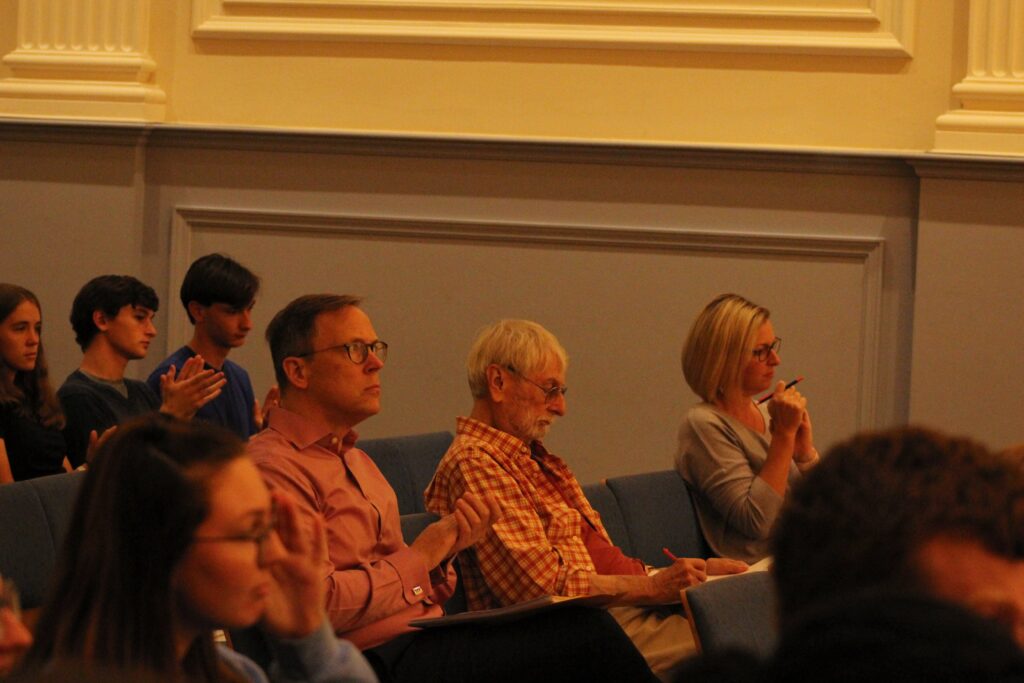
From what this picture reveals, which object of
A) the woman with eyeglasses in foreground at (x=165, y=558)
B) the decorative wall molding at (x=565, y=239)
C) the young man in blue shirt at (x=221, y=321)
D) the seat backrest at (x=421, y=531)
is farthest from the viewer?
the decorative wall molding at (x=565, y=239)

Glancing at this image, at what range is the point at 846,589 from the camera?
1.04 m

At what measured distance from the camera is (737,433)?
13.0 ft

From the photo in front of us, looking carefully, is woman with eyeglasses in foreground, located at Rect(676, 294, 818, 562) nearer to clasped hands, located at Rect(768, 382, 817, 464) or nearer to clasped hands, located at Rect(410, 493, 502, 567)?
clasped hands, located at Rect(768, 382, 817, 464)

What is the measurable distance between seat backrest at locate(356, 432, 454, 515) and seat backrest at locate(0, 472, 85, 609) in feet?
3.80

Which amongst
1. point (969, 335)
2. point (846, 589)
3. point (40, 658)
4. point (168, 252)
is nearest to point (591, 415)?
point (969, 335)

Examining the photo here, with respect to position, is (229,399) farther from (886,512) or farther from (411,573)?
(886,512)

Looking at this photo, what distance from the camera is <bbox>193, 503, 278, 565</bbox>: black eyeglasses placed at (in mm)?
1631

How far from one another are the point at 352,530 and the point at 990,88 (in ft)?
9.77

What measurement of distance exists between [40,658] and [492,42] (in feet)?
13.2

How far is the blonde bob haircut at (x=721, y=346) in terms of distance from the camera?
407 centimetres

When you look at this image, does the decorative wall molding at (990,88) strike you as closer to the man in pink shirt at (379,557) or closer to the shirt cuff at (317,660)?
the man in pink shirt at (379,557)

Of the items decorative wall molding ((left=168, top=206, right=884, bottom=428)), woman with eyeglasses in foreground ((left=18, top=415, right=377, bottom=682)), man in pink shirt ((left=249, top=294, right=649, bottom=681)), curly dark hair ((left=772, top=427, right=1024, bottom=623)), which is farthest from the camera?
decorative wall molding ((left=168, top=206, right=884, bottom=428))

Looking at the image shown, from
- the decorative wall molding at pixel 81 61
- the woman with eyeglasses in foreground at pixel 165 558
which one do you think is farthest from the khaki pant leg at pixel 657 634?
the decorative wall molding at pixel 81 61

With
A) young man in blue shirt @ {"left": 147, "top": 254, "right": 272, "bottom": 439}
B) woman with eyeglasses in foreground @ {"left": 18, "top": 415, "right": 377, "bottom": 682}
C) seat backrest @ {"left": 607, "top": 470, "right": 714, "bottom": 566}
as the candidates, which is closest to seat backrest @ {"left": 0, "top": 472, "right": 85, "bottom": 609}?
woman with eyeglasses in foreground @ {"left": 18, "top": 415, "right": 377, "bottom": 682}
